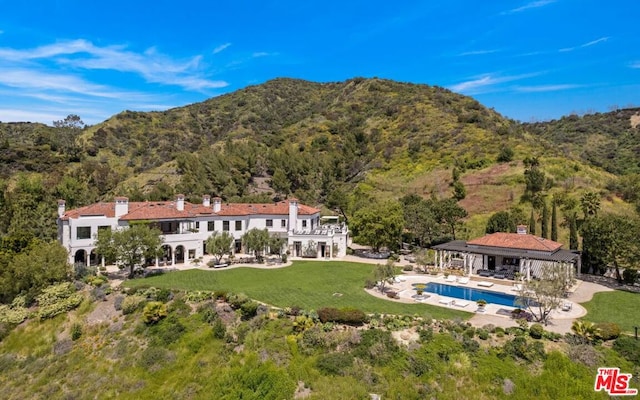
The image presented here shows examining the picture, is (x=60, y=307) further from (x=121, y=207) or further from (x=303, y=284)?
(x=303, y=284)

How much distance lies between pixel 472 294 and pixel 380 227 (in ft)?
47.3

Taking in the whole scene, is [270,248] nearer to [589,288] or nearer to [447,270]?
[447,270]

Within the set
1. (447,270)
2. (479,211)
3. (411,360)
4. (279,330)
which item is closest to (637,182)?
(479,211)

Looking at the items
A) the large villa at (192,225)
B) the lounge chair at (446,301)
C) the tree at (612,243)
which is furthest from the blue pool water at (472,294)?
the large villa at (192,225)

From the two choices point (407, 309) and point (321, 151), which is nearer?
point (407, 309)

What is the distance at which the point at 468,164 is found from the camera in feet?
257

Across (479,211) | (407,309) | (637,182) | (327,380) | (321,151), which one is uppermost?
(321,151)

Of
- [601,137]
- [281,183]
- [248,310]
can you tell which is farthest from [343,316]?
[601,137]

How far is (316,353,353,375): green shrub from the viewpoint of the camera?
20219 millimetres

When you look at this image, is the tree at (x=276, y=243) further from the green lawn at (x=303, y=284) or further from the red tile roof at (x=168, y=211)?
the red tile roof at (x=168, y=211)

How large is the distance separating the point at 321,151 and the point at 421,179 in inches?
1158

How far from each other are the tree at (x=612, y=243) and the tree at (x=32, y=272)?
44529 millimetres

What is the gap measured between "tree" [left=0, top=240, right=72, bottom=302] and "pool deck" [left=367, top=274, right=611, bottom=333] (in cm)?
2504

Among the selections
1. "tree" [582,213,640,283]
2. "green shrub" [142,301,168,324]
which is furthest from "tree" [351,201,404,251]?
"green shrub" [142,301,168,324]
